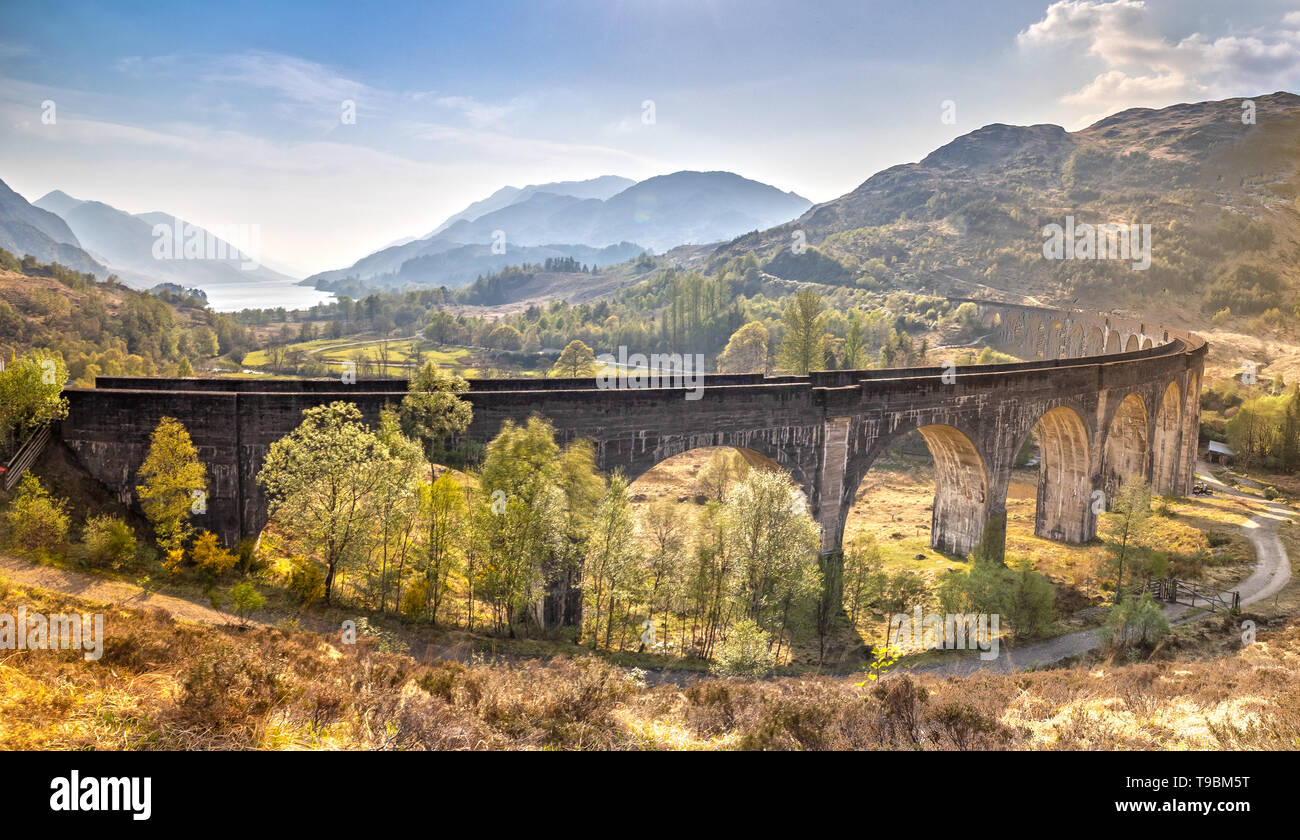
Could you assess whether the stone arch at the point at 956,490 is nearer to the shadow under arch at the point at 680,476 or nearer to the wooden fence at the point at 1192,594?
the wooden fence at the point at 1192,594

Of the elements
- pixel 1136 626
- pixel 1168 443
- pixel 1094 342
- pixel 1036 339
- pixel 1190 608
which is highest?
pixel 1036 339

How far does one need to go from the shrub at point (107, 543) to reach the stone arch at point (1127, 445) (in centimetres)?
5811

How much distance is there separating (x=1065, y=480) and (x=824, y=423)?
25337mm

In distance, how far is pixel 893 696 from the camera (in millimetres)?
14016

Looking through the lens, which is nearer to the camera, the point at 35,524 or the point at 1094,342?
the point at 35,524

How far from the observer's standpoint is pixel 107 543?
70.8ft

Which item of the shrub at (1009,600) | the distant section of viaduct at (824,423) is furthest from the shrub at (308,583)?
the shrub at (1009,600)

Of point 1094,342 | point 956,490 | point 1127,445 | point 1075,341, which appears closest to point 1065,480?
point 956,490

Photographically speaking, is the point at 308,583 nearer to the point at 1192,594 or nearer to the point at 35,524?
the point at 35,524

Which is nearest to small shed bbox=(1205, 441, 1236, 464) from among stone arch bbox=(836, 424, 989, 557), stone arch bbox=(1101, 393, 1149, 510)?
stone arch bbox=(1101, 393, 1149, 510)

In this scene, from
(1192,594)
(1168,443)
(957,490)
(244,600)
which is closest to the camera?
(244,600)
